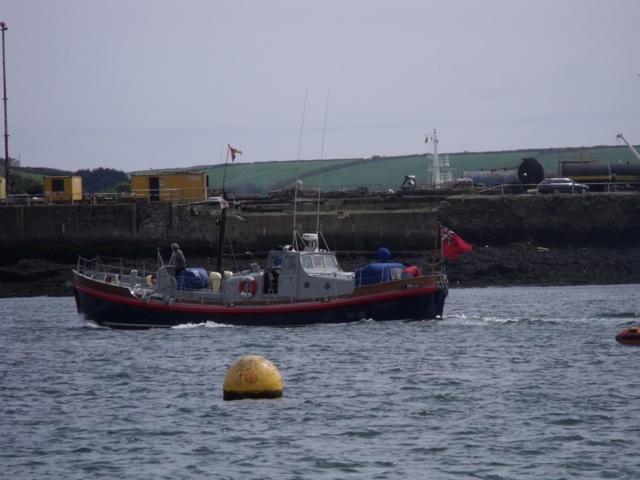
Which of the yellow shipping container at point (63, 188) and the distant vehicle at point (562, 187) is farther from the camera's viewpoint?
the distant vehicle at point (562, 187)

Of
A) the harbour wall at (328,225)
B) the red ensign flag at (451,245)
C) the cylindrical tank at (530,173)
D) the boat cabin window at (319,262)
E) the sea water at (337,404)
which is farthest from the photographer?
the cylindrical tank at (530,173)

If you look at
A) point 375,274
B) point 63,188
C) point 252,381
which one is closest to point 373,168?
point 63,188

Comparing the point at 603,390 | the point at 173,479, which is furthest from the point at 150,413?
the point at 603,390

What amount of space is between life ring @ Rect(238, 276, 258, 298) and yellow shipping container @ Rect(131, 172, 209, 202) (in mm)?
31106

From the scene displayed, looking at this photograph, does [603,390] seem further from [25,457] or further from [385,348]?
[25,457]

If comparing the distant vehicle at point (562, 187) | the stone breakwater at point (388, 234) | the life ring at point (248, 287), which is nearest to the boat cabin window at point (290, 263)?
the life ring at point (248, 287)

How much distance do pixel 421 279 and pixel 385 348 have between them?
4.97 meters

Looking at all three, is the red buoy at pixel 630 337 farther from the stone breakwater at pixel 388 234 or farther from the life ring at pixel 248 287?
the stone breakwater at pixel 388 234

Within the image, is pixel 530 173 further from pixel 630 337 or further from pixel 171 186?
pixel 630 337

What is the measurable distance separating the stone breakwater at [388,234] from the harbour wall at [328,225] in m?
0.05

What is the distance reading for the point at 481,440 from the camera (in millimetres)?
19500

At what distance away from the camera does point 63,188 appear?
66.5 metres

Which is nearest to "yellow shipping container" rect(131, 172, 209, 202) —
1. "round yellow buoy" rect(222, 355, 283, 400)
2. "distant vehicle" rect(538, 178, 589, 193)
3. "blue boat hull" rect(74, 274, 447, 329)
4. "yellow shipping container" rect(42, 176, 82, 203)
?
"yellow shipping container" rect(42, 176, 82, 203)

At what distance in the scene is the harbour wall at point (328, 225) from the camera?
5981 cm
